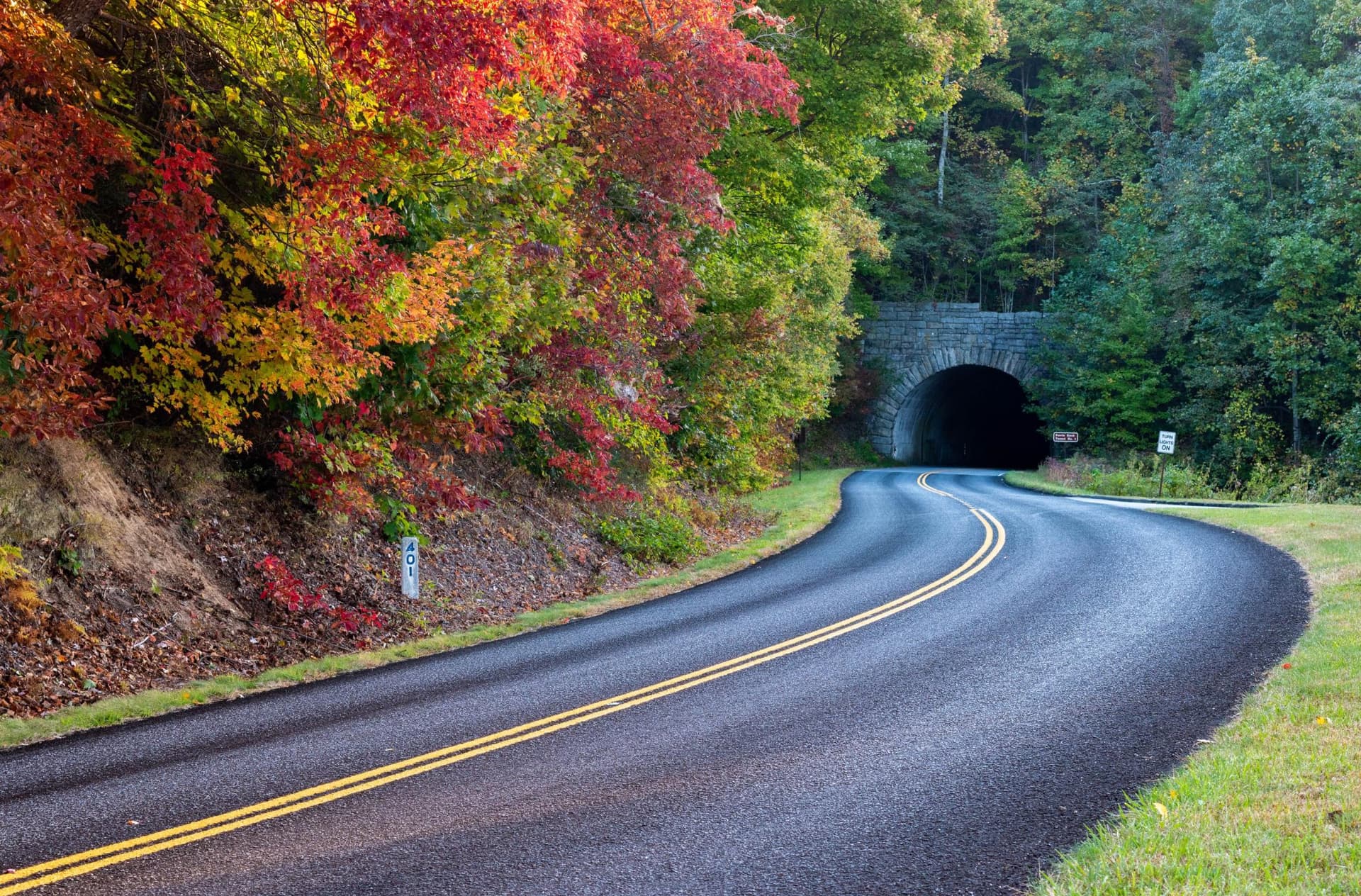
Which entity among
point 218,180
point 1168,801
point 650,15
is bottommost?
point 1168,801

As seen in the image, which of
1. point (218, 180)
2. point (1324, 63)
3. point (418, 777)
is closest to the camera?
point (418, 777)

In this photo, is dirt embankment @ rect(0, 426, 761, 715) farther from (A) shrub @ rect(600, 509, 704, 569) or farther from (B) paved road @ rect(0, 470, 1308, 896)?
(A) shrub @ rect(600, 509, 704, 569)

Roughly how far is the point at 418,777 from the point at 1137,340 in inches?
1448

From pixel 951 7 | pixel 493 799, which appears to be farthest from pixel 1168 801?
pixel 951 7

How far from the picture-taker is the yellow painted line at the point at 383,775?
4.52 metres

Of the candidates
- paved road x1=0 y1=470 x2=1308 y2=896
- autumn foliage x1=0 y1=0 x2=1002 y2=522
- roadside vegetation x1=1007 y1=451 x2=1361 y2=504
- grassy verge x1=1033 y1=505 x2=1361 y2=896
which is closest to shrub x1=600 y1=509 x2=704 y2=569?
autumn foliage x1=0 y1=0 x2=1002 y2=522

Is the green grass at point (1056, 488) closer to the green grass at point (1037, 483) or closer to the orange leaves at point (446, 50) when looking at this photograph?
the green grass at point (1037, 483)

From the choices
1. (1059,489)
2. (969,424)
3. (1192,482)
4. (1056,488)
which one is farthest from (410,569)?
(969,424)

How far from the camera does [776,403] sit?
22.5m

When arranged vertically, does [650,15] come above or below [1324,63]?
below

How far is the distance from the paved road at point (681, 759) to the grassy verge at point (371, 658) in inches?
14.0

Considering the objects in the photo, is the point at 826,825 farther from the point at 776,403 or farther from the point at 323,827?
the point at 776,403

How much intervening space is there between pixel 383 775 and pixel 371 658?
3585mm

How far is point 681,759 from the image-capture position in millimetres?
6066
